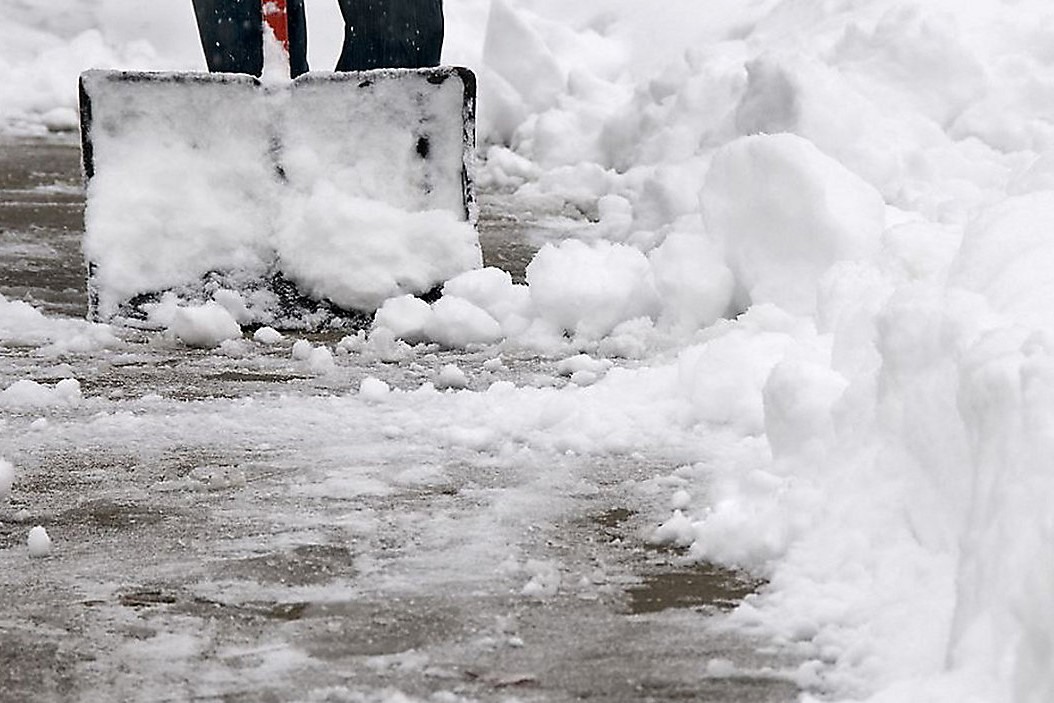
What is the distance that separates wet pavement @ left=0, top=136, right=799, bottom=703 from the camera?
74.9 inches

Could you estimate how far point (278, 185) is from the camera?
3811 millimetres

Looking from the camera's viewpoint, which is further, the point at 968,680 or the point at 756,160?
the point at 756,160

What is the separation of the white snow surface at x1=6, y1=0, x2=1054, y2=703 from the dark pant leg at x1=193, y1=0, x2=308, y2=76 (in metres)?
0.89

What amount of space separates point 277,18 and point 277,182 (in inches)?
20.4

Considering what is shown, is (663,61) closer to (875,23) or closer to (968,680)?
(875,23)

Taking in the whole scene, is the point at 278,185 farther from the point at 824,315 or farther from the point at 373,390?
the point at 824,315

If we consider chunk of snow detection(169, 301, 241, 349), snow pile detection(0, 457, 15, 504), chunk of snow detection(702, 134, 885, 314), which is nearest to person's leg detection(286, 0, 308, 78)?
chunk of snow detection(169, 301, 241, 349)

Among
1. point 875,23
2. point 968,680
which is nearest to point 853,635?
point 968,680

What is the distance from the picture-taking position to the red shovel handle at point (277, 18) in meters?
4.09

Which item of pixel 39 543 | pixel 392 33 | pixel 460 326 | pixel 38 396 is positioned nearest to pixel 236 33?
pixel 392 33

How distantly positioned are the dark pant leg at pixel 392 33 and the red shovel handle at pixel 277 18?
144 mm

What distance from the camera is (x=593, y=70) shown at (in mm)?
7582

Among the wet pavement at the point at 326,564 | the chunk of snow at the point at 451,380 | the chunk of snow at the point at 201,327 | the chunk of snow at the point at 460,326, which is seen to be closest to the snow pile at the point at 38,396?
the wet pavement at the point at 326,564

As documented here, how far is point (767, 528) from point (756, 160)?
1.37 meters
